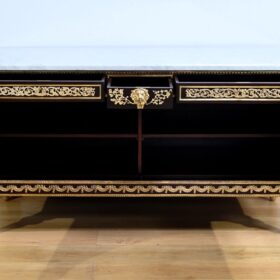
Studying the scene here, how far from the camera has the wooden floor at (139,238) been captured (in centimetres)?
120

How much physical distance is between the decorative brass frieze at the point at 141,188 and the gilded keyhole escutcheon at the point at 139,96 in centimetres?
25

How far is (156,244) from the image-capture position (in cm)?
133

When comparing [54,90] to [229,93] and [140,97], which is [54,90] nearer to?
[140,97]

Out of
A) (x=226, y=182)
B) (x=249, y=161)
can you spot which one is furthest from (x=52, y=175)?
(x=249, y=161)
